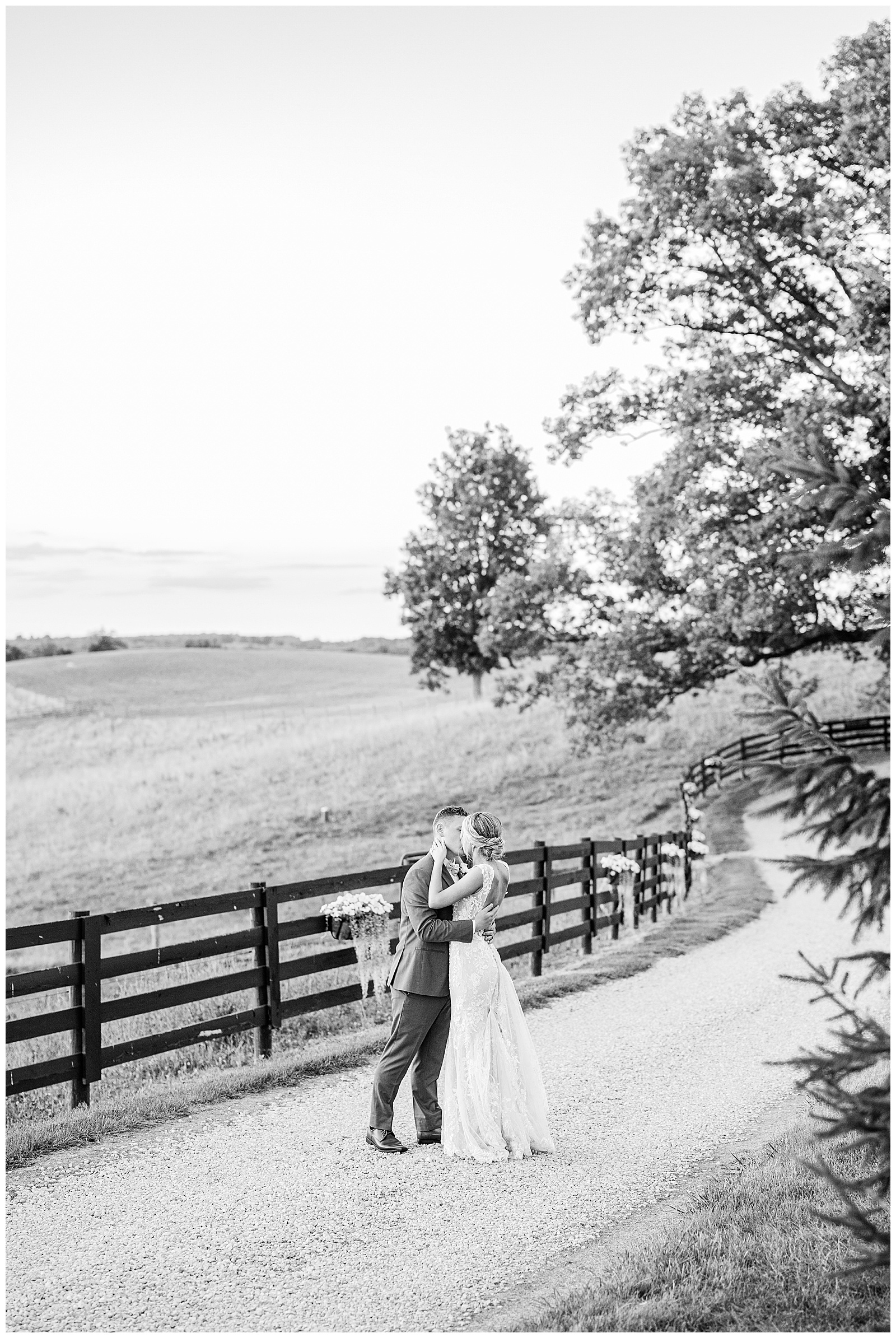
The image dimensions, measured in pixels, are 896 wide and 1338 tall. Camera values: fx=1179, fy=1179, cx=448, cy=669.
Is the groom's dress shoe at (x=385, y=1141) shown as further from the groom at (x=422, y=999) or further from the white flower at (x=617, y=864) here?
the white flower at (x=617, y=864)

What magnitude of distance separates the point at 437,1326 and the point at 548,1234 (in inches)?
44.5

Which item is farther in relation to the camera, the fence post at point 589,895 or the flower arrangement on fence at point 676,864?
the flower arrangement on fence at point 676,864

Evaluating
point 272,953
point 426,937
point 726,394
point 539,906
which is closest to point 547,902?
point 539,906

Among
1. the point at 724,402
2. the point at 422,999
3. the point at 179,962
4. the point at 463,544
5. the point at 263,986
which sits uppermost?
the point at 463,544

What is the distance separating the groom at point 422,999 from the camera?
23.9 ft

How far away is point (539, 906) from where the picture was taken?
45.7 ft

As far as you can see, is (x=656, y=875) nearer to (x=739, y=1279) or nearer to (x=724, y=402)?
(x=724, y=402)

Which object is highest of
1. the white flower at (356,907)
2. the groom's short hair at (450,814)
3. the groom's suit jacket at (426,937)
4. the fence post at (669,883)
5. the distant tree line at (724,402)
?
the distant tree line at (724,402)

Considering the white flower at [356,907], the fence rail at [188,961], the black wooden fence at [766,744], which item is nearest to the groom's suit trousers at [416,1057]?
the fence rail at [188,961]

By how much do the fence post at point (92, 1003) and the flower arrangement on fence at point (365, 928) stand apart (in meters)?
2.36

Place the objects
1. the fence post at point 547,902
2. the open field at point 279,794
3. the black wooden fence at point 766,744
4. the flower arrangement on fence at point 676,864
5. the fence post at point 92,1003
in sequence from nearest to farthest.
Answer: the fence post at point 92,1003, the fence post at point 547,902, the flower arrangement on fence at point 676,864, the open field at point 279,794, the black wooden fence at point 766,744

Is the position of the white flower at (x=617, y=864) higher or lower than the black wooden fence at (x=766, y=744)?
lower

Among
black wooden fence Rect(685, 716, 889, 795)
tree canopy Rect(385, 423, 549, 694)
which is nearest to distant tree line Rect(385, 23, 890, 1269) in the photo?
black wooden fence Rect(685, 716, 889, 795)

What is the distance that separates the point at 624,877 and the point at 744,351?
11219 mm
